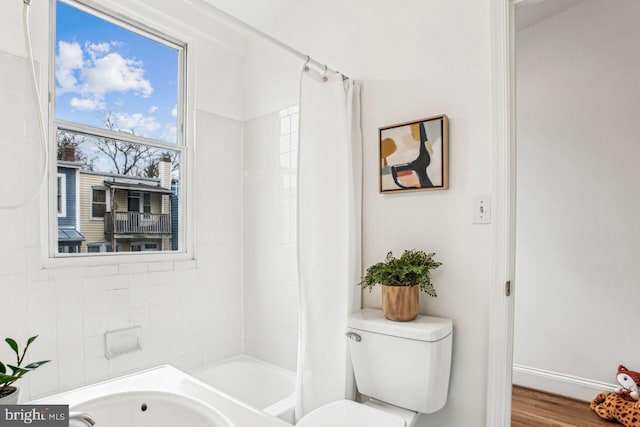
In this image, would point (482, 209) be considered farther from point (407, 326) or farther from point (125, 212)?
point (125, 212)

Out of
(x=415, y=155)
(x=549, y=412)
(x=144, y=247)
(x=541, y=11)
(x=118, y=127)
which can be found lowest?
(x=549, y=412)

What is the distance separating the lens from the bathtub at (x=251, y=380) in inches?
93.5

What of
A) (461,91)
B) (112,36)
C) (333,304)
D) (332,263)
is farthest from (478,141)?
(112,36)

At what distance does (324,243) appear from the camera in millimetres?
1854

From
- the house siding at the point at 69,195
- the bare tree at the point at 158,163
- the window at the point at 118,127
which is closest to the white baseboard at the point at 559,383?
the window at the point at 118,127

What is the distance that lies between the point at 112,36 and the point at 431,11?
1.77 m

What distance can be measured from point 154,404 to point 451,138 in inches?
61.9

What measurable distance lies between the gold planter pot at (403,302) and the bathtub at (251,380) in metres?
1.03

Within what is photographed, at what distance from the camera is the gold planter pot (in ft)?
5.32

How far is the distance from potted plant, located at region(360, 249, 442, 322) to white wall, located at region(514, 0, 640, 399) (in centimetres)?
161

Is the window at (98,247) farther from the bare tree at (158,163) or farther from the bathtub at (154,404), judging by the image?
the bathtub at (154,404)

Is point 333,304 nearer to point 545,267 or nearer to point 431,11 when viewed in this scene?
point 431,11

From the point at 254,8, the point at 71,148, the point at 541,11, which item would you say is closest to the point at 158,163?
the point at 71,148

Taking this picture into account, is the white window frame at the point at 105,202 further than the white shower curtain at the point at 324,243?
Yes
